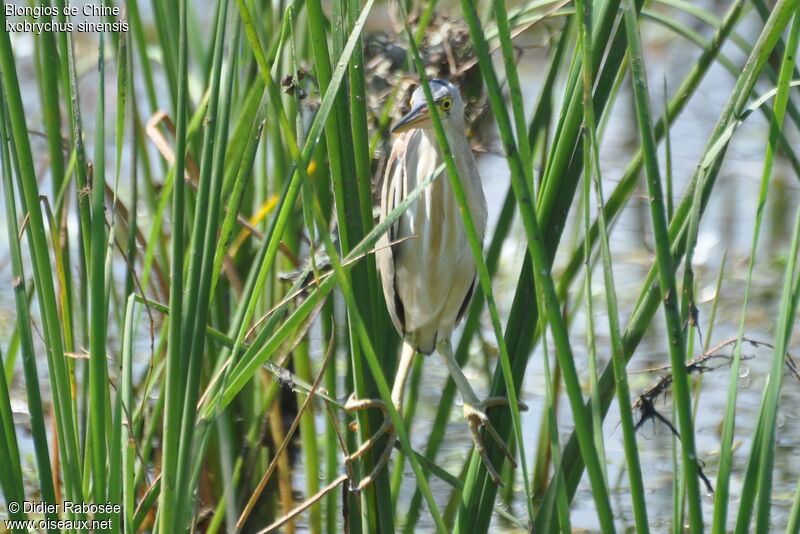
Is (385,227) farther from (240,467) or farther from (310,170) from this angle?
(240,467)

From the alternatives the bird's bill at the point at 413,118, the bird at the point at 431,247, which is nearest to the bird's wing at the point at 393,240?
the bird at the point at 431,247

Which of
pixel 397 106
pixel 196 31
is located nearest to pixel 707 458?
pixel 397 106

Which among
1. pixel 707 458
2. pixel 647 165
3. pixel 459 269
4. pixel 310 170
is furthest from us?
pixel 707 458

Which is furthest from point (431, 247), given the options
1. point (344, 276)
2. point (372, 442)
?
point (344, 276)

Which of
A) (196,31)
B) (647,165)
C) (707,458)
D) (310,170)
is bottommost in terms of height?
(707,458)

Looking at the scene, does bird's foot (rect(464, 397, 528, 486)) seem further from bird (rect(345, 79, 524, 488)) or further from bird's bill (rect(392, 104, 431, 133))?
bird's bill (rect(392, 104, 431, 133))

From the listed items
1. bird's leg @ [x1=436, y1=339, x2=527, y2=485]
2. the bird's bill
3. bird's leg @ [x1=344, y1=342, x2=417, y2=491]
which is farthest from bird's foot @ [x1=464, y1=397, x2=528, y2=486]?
the bird's bill

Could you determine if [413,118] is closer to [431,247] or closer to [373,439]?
[431,247]
